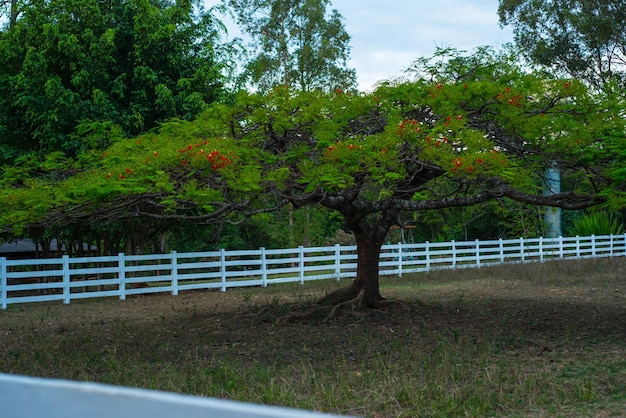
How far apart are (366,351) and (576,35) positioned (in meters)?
28.8

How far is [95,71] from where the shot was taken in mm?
19203

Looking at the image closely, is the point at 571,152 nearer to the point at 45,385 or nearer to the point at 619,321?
the point at 619,321

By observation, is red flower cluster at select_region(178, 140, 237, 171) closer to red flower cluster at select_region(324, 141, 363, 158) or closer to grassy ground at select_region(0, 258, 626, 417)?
red flower cluster at select_region(324, 141, 363, 158)

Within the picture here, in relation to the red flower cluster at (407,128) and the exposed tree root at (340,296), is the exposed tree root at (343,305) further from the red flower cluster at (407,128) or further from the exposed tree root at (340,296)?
the red flower cluster at (407,128)

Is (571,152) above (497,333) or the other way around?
above

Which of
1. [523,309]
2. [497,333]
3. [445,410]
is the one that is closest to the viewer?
[445,410]

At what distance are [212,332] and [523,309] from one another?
602 cm

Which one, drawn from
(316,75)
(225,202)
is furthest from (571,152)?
(316,75)

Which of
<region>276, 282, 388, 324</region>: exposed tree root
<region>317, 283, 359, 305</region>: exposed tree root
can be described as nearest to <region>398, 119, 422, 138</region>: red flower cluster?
<region>276, 282, 388, 324</region>: exposed tree root

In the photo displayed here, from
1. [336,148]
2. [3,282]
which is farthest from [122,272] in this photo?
[336,148]

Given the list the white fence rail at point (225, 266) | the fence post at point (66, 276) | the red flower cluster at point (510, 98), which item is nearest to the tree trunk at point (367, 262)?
the red flower cluster at point (510, 98)

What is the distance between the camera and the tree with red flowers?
10.0 m

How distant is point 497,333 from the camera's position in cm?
1085

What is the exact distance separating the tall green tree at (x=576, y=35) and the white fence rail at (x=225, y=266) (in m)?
8.02
